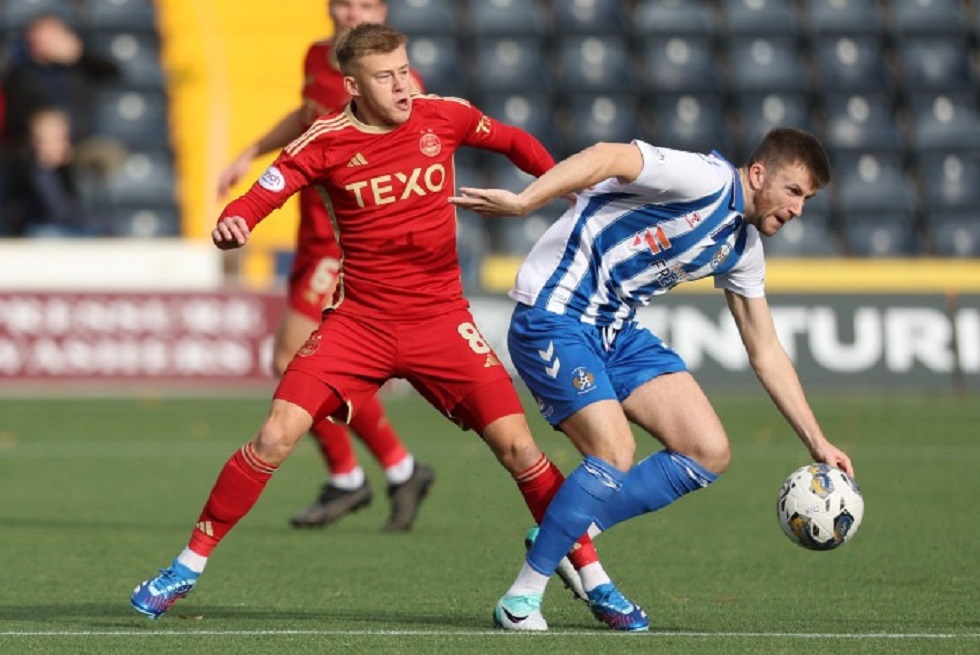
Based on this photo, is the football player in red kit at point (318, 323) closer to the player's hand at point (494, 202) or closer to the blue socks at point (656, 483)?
the blue socks at point (656, 483)

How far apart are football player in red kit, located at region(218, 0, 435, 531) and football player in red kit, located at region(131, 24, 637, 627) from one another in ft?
7.47

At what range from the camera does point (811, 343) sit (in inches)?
637

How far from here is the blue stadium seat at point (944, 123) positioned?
807 inches

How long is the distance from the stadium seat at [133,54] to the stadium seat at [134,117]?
6.0 inches

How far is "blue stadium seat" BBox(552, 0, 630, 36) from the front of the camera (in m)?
20.7

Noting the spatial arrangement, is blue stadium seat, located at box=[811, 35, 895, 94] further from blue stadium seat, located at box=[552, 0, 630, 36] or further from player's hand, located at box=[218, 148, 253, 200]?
player's hand, located at box=[218, 148, 253, 200]

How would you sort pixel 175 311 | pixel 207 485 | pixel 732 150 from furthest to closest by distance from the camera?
pixel 732 150 < pixel 175 311 < pixel 207 485

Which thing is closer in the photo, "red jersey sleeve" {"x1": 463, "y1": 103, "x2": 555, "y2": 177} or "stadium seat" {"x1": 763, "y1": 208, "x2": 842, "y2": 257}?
"red jersey sleeve" {"x1": 463, "y1": 103, "x2": 555, "y2": 177}

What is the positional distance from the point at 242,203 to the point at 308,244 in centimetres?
290

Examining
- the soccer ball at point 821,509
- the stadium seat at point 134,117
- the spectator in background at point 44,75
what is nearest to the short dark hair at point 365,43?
the soccer ball at point 821,509

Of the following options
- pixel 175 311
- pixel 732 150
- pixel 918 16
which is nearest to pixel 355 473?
pixel 175 311

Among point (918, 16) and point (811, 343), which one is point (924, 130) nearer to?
point (918, 16)

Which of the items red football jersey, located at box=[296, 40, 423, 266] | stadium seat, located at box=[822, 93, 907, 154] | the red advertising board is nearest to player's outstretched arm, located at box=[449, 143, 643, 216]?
red football jersey, located at box=[296, 40, 423, 266]

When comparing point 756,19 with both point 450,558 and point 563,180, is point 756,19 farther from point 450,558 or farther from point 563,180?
point 563,180
